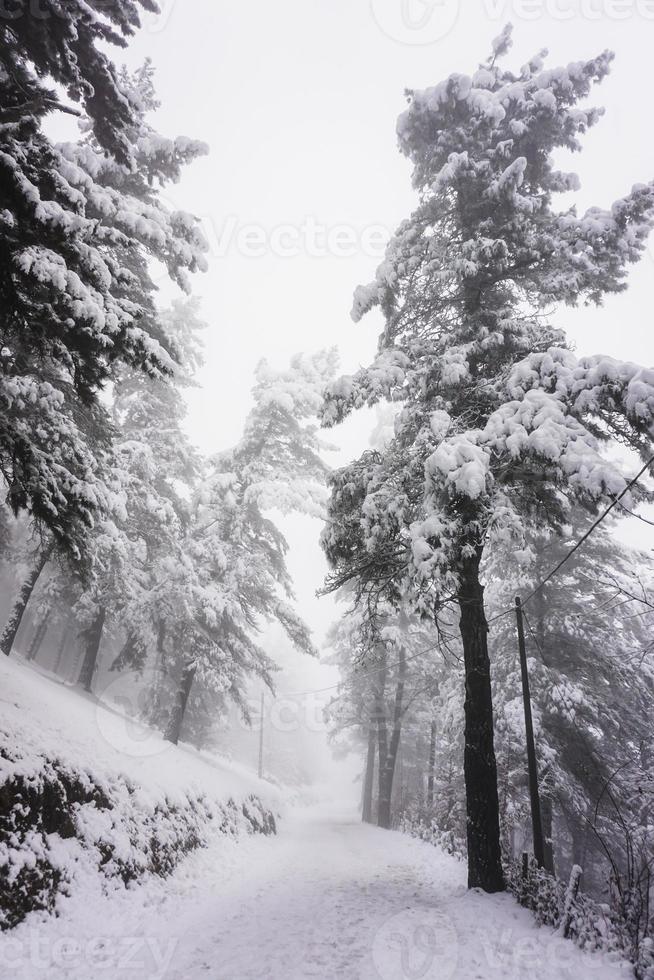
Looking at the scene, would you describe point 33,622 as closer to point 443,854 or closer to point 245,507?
point 245,507

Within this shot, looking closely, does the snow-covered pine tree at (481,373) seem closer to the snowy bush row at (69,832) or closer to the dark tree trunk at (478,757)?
the dark tree trunk at (478,757)

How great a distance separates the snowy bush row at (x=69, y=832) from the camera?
15.8 feet

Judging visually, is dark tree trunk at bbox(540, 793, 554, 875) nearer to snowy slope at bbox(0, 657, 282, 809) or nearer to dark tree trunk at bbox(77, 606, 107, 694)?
snowy slope at bbox(0, 657, 282, 809)

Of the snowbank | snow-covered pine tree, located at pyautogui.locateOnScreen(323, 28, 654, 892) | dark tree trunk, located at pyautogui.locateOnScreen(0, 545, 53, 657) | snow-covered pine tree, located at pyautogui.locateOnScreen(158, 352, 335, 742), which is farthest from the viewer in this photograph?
snow-covered pine tree, located at pyautogui.locateOnScreen(158, 352, 335, 742)

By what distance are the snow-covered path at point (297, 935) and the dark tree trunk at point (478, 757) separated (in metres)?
0.38

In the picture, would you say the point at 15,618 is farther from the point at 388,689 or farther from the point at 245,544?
the point at 388,689

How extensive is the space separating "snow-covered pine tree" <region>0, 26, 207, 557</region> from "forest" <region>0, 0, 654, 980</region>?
0.03m

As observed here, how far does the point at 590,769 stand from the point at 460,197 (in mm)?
14064

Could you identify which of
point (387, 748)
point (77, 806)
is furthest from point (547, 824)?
point (77, 806)

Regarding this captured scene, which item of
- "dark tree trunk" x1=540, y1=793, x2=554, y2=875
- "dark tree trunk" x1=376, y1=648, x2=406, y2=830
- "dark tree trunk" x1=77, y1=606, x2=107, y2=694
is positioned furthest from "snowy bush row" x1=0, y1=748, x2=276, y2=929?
"dark tree trunk" x1=376, y1=648, x2=406, y2=830

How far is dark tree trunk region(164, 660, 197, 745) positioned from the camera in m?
14.7

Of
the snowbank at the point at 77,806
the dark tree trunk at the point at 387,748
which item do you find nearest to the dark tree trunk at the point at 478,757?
the snowbank at the point at 77,806

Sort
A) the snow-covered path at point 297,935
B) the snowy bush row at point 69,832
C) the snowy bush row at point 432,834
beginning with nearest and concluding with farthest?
1. the snow-covered path at point 297,935
2. the snowy bush row at point 69,832
3. the snowy bush row at point 432,834

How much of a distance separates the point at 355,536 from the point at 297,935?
558cm
